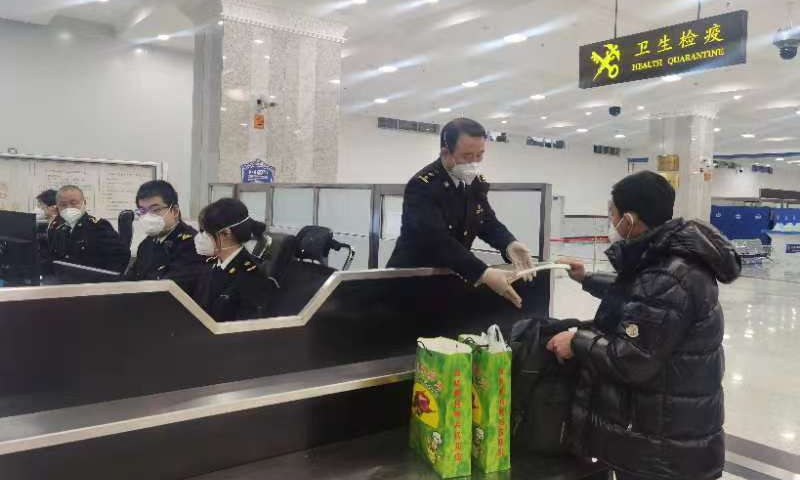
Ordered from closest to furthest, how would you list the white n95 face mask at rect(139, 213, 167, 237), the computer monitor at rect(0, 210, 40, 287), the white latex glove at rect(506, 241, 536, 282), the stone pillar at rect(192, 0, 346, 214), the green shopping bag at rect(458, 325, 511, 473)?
the green shopping bag at rect(458, 325, 511, 473) < the white latex glove at rect(506, 241, 536, 282) < the white n95 face mask at rect(139, 213, 167, 237) < the computer monitor at rect(0, 210, 40, 287) < the stone pillar at rect(192, 0, 346, 214)

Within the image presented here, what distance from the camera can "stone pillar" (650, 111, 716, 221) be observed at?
14867mm

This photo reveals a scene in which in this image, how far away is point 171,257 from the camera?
2.92m

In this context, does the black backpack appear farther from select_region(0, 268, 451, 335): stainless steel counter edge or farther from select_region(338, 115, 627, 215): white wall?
select_region(338, 115, 627, 215): white wall

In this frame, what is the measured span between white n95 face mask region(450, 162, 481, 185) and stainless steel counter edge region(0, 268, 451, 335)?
0.35 metres

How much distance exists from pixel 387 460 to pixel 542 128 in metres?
19.1

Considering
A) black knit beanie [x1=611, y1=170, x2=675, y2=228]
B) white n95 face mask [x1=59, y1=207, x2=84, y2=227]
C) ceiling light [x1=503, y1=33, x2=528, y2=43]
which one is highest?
ceiling light [x1=503, y1=33, x2=528, y2=43]

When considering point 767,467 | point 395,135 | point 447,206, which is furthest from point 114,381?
point 395,135

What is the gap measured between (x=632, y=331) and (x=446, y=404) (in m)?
0.55

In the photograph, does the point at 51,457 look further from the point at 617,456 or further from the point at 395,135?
the point at 395,135

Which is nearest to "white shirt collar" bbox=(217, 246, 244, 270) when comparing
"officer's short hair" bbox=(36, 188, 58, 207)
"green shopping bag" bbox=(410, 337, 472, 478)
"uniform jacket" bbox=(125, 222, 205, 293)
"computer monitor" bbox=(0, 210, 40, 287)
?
"uniform jacket" bbox=(125, 222, 205, 293)

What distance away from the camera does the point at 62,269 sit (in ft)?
9.82

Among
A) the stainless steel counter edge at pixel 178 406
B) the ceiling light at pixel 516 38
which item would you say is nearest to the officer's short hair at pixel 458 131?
the stainless steel counter edge at pixel 178 406

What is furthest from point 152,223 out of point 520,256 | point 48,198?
point 48,198

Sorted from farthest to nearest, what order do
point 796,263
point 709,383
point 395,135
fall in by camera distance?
point 395,135 < point 796,263 < point 709,383
